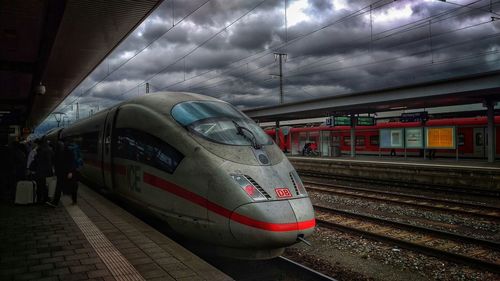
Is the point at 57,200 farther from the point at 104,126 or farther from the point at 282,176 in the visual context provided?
the point at 282,176

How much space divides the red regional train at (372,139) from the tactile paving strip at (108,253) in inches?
747

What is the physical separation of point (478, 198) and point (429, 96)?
25.2ft

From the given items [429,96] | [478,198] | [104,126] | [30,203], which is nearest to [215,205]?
[104,126]

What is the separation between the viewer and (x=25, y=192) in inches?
349

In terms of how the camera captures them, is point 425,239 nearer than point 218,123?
No

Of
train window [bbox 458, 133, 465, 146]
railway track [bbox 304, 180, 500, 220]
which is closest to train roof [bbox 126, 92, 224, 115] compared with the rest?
railway track [bbox 304, 180, 500, 220]

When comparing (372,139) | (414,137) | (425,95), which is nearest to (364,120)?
(372,139)

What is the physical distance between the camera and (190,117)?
6.25 m

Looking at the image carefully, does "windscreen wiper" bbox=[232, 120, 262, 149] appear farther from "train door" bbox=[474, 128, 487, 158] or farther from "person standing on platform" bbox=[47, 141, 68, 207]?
"train door" bbox=[474, 128, 487, 158]

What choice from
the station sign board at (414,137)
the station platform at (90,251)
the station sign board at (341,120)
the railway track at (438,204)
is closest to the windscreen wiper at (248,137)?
the station platform at (90,251)

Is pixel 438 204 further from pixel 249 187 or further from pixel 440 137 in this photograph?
pixel 440 137

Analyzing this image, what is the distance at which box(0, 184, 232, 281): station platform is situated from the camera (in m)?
4.16

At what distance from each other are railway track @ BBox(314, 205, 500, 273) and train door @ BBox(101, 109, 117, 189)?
497 centimetres

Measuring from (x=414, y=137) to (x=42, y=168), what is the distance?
774 inches
